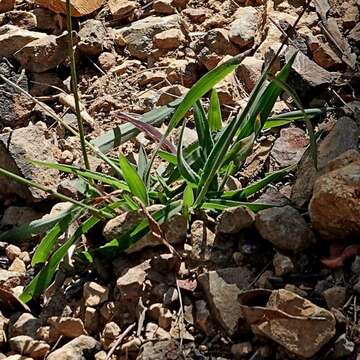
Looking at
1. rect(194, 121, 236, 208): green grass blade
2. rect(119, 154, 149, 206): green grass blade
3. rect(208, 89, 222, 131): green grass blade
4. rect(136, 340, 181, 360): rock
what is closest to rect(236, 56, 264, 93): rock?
rect(208, 89, 222, 131): green grass blade

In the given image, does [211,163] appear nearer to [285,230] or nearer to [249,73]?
[285,230]

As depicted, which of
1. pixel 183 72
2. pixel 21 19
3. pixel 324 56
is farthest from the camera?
pixel 21 19

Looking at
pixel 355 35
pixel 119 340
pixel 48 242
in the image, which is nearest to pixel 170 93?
pixel 355 35

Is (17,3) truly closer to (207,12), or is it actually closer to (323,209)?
(207,12)

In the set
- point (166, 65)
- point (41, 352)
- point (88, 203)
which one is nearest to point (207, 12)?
point (166, 65)

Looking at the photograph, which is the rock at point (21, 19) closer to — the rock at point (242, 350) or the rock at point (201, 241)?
the rock at point (201, 241)

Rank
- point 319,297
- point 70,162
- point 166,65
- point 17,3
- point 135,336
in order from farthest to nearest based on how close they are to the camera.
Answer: point 17,3
point 166,65
point 70,162
point 135,336
point 319,297
